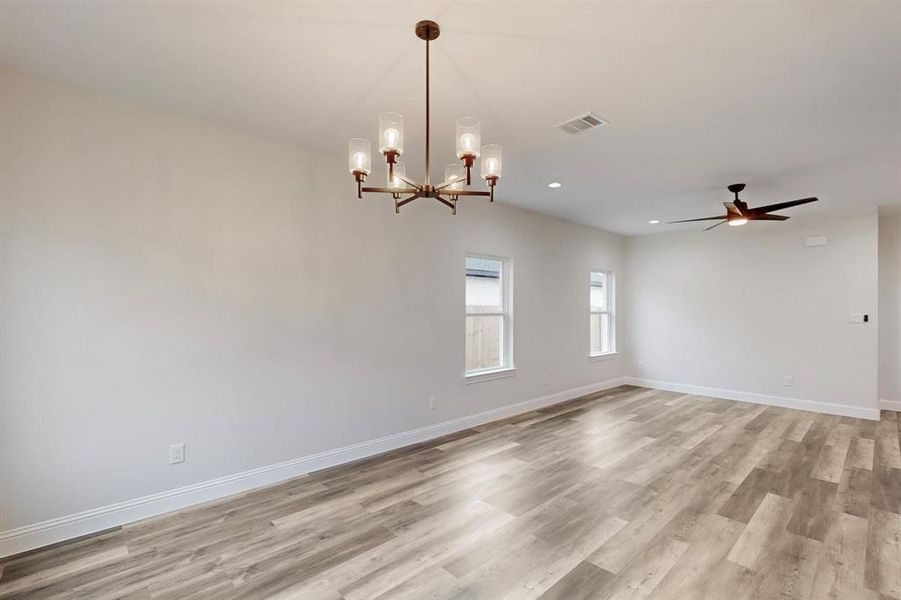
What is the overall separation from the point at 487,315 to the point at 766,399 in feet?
15.2

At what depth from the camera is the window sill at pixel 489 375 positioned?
15.9ft

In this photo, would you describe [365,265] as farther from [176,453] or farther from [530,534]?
[530,534]

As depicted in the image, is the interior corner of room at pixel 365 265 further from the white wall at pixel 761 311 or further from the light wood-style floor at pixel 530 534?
the white wall at pixel 761 311

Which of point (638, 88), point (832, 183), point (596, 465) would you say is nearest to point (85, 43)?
point (638, 88)

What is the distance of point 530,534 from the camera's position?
256 cm

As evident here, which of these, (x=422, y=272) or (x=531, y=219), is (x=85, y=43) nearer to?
(x=422, y=272)

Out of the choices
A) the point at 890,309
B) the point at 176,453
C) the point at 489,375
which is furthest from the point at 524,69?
the point at 890,309

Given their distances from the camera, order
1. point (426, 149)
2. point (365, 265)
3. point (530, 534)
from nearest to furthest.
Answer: point (426, 149)
point (530, 534)
point (365, 265)

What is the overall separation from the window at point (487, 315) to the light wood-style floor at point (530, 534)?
1.31m

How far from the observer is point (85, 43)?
213 cm

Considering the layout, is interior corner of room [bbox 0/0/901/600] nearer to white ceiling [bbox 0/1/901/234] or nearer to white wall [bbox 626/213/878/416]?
white ceiling [bbox 0/1/901/234]

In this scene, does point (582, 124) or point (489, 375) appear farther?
point (489, 375)

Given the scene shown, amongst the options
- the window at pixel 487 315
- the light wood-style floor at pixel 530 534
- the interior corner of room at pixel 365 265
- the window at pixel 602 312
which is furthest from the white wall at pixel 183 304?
the window at pixel 602 312

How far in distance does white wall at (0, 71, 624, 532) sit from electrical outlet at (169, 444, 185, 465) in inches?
1.7
